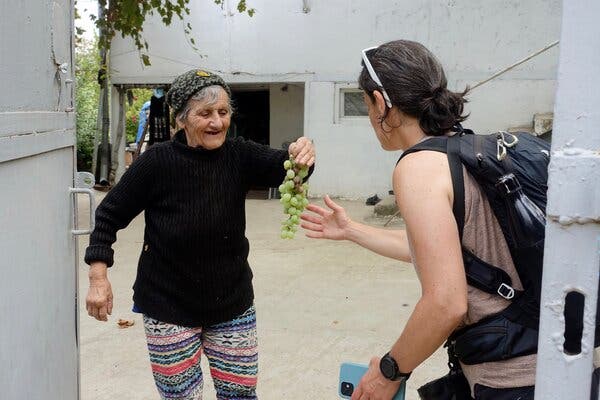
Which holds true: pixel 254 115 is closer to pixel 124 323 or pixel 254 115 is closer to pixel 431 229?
pixel 124 323

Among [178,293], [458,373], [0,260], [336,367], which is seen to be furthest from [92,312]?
[336,367]

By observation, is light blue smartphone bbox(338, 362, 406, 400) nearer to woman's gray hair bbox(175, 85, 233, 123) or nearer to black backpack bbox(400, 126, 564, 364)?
black backpack bbox(400, 126, 564, 364)

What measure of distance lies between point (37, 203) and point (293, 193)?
99cm

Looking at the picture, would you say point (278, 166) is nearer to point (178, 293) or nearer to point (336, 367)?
point (178, 293)

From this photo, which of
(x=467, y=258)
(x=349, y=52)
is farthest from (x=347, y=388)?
(x=349, y=52)

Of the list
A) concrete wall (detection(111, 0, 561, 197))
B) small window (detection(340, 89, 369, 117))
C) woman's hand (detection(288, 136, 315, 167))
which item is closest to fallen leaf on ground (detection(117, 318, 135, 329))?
woman's hand (detection(288, 136, 315, 167))

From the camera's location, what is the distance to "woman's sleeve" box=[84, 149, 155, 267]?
8.59 feet

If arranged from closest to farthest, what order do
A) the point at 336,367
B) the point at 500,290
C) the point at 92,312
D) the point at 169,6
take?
1. the point at 500,290
2. the point at 92,312
3. the point at 336,367
4. the point at 169,6

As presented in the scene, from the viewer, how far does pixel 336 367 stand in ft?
13.6

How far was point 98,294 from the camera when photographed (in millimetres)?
2553

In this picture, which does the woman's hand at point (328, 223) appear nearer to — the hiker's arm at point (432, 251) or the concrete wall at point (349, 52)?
the hiker's arm at point (432, 251)

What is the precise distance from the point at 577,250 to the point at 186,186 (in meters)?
1.84

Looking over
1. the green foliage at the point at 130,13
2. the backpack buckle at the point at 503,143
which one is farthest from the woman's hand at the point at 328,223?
the green foliage at the point at 130,13

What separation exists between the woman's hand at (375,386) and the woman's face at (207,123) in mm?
1233
